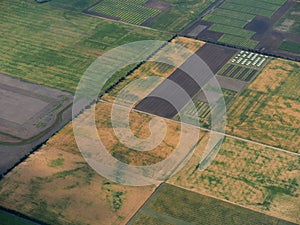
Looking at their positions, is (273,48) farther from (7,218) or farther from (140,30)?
(7,218)

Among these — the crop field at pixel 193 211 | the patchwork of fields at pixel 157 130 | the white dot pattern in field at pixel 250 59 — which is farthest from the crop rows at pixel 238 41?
the crop field at pixel 193 211

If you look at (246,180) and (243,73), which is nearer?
(246,180)

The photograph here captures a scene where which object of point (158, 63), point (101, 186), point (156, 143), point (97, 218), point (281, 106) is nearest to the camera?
point (97, 218)

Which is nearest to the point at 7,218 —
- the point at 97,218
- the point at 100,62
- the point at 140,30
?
the point at 97,218

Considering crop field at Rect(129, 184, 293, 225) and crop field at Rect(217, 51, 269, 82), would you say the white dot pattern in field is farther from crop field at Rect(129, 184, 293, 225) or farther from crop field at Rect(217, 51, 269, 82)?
crop field at Rect(129, 184, 293, 225)

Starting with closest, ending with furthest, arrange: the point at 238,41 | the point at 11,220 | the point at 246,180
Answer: the point at 11,220 < the point at 246,180 < the point at 238,41

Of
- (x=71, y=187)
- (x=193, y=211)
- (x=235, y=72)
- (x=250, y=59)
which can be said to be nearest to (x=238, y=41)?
(x=250, y=59)

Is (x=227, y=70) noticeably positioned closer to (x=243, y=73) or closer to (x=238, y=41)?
(x=243, y=73)
